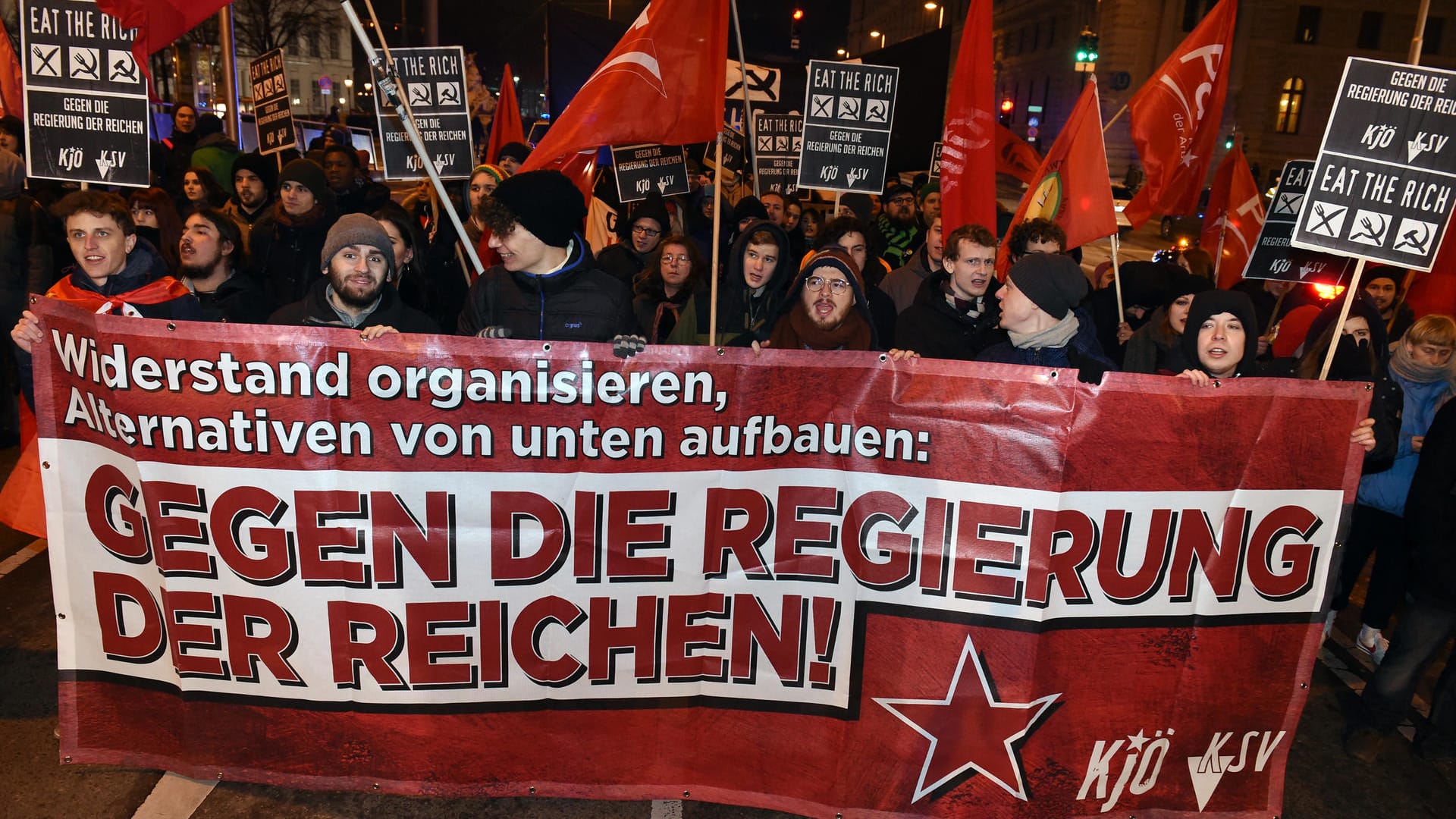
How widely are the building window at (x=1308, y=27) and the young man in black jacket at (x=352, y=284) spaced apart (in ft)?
184

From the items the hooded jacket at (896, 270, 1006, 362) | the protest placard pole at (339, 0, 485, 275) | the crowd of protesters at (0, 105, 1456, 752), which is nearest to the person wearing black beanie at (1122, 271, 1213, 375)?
the crowd of protesters at (0, 105, 1456, 752)

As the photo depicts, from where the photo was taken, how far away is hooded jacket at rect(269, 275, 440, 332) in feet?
12.5

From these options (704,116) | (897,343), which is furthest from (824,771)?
(704,116)

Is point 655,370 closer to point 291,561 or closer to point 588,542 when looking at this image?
point 588,542

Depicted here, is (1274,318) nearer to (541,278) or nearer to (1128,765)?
(1128,765)

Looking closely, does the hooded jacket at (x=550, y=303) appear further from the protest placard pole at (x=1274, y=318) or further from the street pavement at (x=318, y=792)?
the protest placard pole at (x=1274, y=318)

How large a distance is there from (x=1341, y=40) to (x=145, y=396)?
57.9 m

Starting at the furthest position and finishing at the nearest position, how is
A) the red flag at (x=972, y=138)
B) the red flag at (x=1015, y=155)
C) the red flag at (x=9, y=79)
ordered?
1. the red flag at (x=1015, y=155)
2. the red flag at (x=9, y=79)
3. the red flag at (x=972, y=138)

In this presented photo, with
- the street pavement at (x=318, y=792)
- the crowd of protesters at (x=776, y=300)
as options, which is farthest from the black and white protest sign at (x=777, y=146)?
the street pavement at (x=318, y=792)

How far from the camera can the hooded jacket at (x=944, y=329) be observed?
479cm

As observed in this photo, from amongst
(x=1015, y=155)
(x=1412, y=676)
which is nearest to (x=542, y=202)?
(x=1412, y=676)

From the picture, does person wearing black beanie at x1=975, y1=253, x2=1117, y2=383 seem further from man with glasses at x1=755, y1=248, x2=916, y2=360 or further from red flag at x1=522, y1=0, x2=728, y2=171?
red flag at x1=522, y1=0, x2=728, y2=171

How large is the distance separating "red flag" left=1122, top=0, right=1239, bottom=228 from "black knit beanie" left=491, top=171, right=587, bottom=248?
4.93m

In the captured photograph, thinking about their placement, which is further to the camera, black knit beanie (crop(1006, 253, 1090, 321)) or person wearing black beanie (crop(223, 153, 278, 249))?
person wearing black beanie (crop(223, 153, 278, 249))
